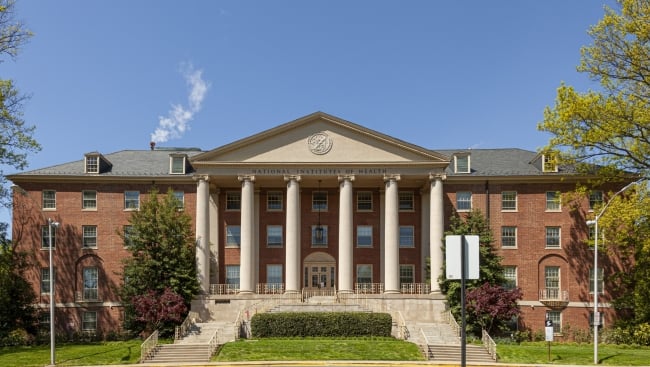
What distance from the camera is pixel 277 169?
42594mm

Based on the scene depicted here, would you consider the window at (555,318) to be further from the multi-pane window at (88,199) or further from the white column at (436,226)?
the multi-pane window at (88,199)

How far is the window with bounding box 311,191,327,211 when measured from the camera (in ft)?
155

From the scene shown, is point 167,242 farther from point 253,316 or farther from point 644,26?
point 644,26

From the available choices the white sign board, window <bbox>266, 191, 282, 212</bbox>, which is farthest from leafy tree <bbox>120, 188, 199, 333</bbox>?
the white sign board

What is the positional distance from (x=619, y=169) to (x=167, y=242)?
3076 cm

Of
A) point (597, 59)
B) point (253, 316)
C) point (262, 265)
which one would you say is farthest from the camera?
point (262, 265)

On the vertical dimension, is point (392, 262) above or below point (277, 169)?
below

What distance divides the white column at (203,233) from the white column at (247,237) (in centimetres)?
262

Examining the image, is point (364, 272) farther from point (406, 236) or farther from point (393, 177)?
point (393, 177)

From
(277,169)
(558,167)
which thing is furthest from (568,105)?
(277,169)

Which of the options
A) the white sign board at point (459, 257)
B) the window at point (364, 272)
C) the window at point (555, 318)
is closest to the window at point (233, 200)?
the window at point (364, 272)

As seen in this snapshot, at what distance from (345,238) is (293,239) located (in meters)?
3.91

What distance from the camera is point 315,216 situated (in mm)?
47344

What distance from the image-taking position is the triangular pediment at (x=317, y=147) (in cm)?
4241
